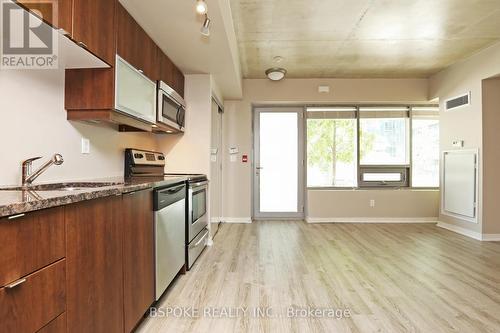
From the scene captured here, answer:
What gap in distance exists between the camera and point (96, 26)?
1.68 m

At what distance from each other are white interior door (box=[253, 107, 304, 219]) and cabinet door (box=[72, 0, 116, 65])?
11.9ft

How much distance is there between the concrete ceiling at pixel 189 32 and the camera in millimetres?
2125

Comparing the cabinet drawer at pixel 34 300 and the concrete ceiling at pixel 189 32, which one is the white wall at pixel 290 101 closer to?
the concrete ceiling at pixel 189 32

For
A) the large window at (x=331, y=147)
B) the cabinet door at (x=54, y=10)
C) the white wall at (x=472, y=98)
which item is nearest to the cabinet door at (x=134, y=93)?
the cabinet door at (x=54, y=10)

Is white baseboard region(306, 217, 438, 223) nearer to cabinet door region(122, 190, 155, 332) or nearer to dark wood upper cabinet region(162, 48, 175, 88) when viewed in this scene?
dark wood upper cabinet region(162, 48, 175, 88)

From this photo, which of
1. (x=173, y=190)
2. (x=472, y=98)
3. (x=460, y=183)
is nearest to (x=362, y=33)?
(x=472, y=98)

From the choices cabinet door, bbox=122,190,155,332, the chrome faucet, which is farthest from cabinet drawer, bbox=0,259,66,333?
the chrome faucet

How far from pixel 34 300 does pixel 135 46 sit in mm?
1921

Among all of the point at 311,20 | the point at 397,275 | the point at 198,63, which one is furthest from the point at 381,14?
the point at 397,275

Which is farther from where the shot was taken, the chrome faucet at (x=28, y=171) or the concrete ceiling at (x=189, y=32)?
the concrete ceiling at (x=189, y=32)

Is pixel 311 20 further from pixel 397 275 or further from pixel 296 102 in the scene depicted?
pixel 397 275

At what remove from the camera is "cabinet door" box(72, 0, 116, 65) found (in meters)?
1.52

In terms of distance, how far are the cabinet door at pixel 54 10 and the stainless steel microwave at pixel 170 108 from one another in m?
1.24

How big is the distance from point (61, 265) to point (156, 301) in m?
1.17
